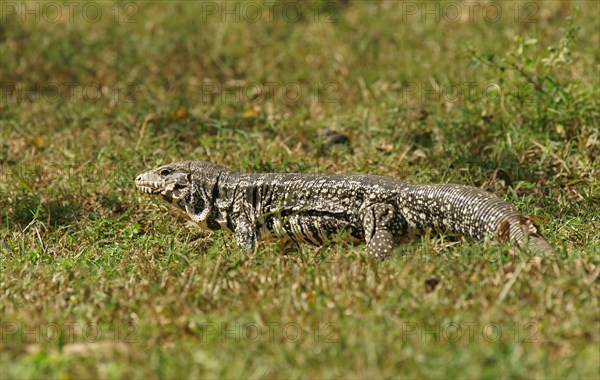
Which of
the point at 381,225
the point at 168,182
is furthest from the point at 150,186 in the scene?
the point at 381,225

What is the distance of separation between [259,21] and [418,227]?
20.1ft

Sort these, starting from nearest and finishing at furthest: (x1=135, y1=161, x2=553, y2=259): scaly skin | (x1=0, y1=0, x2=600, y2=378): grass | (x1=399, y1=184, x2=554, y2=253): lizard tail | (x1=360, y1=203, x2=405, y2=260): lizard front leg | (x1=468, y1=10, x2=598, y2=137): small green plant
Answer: (x1=0, y1=0, x2=600, y2=378): grass, (x1=399, y1=184, x2=554, y2=253): lizard tail, (x1=135, y1=161, x2=553, y2=259): scaly skin, (x1=360, y1=203, x2=405, y2=260): lizard front leg, (x1=468, y1=10, x2=598, y2=137): small green plant

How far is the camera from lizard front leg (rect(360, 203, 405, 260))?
6.75 metres

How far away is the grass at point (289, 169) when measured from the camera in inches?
187

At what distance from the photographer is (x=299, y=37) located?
11852 millimetres

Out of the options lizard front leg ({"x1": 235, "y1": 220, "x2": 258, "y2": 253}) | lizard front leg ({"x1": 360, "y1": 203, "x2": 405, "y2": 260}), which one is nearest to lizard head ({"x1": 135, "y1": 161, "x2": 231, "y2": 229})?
lizard front leg ({"x1": 235, "y1": 220, "x2": 258, "y2": 253})

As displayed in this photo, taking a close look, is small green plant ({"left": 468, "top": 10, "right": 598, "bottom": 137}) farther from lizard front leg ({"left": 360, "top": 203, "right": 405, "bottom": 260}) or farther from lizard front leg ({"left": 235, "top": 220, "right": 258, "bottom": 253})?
lizard front leg ({"left": 235, "top": 220, "right": 258, "bottom": 253})

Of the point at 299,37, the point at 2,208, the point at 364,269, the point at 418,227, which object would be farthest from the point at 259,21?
the point at 364,269

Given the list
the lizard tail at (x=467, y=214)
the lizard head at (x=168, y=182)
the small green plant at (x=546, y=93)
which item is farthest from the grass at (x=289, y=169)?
the lizard head at (x=168, y=182)

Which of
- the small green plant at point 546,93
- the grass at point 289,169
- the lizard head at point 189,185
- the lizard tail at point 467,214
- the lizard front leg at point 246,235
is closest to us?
the grass at point 289,169

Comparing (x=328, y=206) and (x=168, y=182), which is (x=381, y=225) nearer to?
(x=328, y=206)

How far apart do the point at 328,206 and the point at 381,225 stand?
516 millimetres

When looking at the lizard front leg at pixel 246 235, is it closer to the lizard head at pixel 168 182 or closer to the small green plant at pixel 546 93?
the lizard head at pixel 168 182

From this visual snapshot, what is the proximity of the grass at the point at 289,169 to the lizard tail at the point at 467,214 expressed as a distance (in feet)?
0.46
